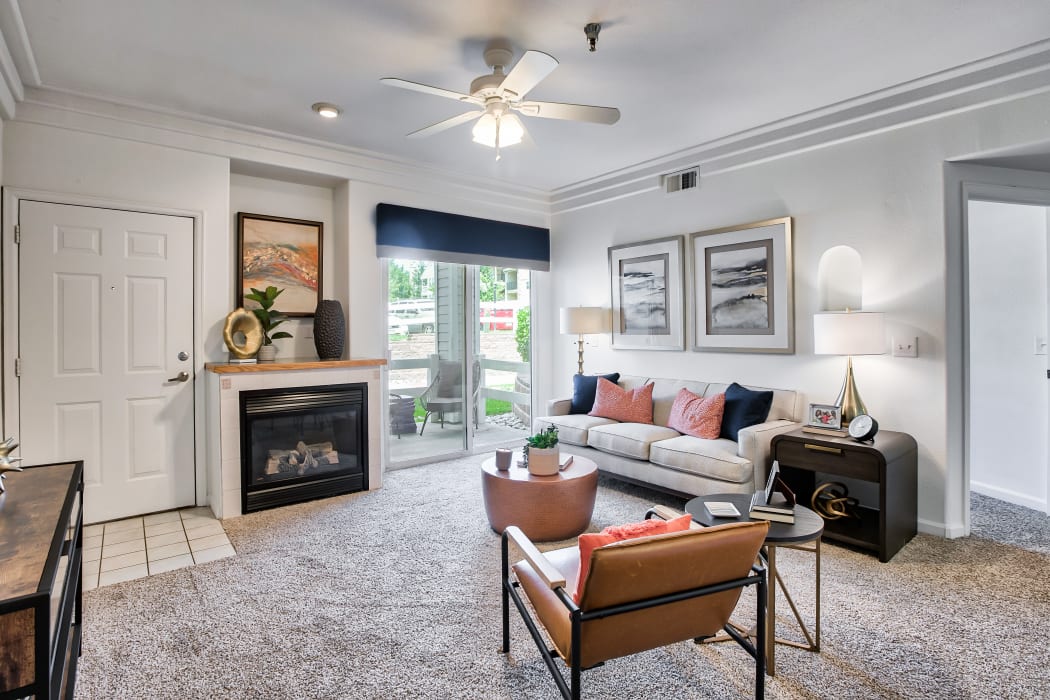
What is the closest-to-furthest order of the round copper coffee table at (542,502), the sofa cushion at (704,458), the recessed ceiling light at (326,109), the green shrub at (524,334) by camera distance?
1. the round copper coffee table at (542,502)
2. the sofa cushion at (704,458)
3. the recessed ceiling light at (326,109)
4. the green shrub at (524,334)

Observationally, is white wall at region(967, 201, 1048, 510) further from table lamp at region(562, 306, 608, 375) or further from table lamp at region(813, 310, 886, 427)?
table lamp at region(562, 306, 608, 375)

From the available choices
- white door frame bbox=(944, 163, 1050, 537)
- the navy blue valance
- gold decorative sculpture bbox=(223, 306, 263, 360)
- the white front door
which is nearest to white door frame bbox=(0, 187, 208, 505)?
the white front door

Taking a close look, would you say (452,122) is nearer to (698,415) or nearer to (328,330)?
(328,330)

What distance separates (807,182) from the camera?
388 cm

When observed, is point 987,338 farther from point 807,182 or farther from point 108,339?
point 108,339

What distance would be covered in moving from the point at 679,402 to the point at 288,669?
10.4ft

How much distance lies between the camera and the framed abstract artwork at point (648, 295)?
4.73m

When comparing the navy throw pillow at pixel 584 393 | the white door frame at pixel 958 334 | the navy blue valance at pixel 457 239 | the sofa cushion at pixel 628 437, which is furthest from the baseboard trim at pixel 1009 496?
the navy blue valance at pixel 457 239

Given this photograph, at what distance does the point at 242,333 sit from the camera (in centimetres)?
397

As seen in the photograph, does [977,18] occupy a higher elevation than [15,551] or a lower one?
higher

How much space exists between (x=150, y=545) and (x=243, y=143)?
9.09 ft

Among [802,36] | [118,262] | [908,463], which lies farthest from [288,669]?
[802,36]

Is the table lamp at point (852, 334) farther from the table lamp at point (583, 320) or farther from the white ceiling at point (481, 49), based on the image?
the table lamp at point (583, 320)

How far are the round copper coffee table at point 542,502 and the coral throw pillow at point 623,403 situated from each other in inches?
53.3
